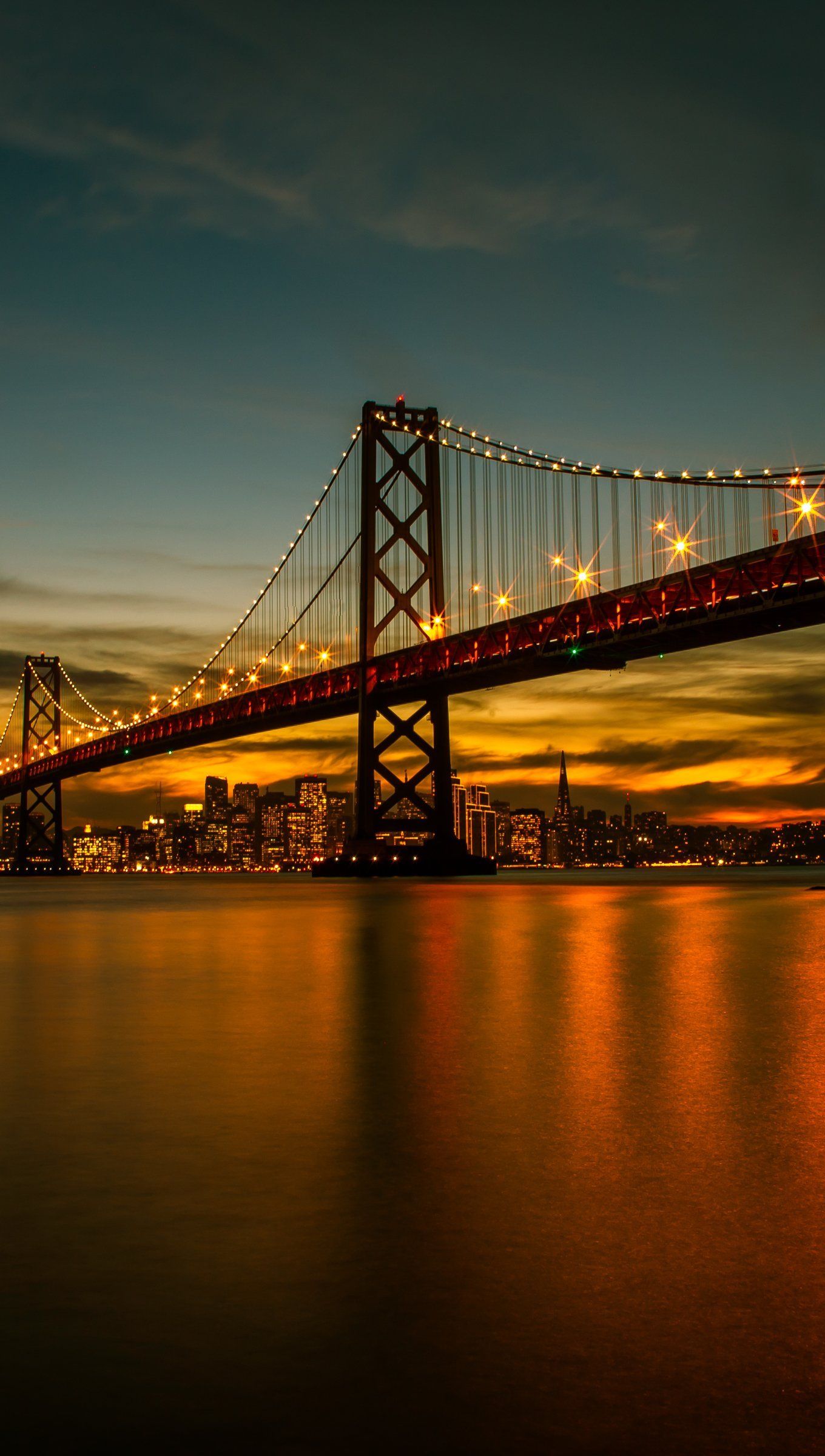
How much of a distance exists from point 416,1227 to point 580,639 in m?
40.5

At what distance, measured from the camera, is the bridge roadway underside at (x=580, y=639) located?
36.7 metres

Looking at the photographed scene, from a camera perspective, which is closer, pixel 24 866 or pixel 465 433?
pixel 465 433

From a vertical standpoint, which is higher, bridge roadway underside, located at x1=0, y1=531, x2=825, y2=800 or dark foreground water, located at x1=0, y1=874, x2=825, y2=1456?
bridge roadway underside, located at x1=0, y1=531, x2=825, y2=800

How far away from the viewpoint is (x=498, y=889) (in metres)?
43.6

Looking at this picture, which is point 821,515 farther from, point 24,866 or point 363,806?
point 24,866

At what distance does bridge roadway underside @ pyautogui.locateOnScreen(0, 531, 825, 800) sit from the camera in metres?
36.7

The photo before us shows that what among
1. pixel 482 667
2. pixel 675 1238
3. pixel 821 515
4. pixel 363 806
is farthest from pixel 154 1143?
pixel 363 806

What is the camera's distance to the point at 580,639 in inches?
1729

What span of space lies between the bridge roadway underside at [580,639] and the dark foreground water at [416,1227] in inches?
1095

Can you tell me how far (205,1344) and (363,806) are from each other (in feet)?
165

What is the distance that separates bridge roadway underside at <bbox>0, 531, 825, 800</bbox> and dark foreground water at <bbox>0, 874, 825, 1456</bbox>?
2781 centimetres

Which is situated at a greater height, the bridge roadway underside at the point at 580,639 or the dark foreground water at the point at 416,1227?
the bridge roadway underside at the point at 580,639

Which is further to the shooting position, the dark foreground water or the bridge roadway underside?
the bridge roadway underside

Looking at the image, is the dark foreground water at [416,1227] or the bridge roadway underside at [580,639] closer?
the dark foreground water at [416,1227]
